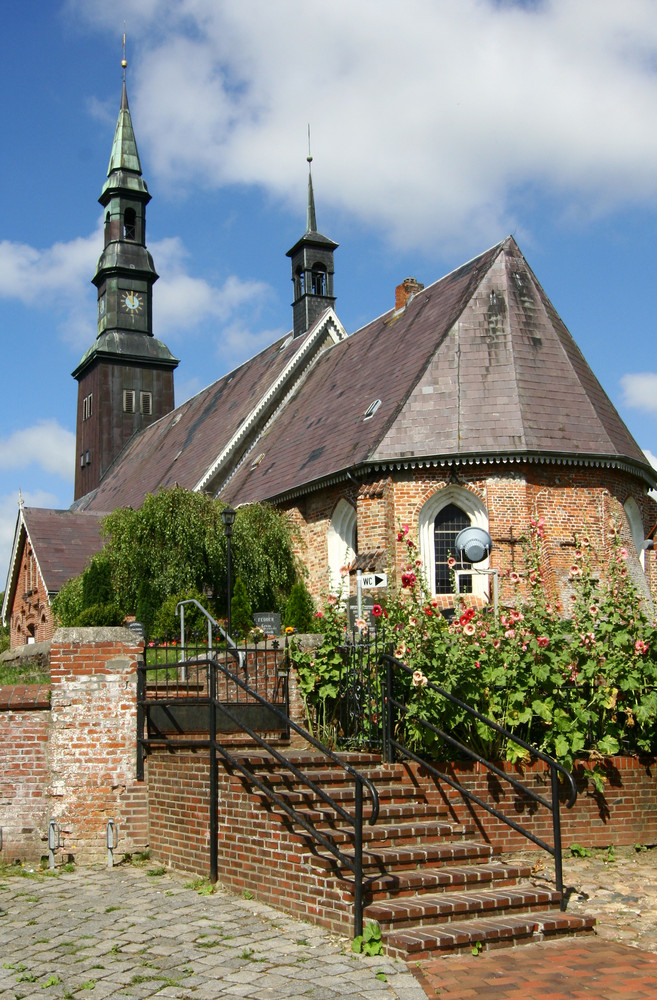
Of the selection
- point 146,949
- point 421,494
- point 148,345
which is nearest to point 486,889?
point 146,949

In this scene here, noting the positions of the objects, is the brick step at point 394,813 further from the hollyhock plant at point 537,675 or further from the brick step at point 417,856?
the hollyhock plant at point 537,675

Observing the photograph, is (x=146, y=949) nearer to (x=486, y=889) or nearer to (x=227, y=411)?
(x=486, y=889)

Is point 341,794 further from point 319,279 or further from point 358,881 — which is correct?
point 319,279

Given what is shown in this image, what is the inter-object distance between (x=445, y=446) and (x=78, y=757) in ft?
39.7

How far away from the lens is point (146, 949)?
604cm

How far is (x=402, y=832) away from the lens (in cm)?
755

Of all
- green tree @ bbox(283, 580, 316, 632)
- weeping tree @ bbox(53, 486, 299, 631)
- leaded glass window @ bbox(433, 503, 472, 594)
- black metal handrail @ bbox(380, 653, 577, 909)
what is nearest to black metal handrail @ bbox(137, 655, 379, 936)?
black metal handrail @ bbox(380, 653, 577, 909)

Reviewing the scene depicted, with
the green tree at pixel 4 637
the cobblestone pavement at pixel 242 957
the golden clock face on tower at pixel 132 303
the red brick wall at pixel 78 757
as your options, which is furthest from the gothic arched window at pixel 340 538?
the golden clock face on tower at pixel 132 303

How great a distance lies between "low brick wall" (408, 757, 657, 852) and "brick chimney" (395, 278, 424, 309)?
19.2 m

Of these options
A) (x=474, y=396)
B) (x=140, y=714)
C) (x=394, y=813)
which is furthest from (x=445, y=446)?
(x=394, y=813)

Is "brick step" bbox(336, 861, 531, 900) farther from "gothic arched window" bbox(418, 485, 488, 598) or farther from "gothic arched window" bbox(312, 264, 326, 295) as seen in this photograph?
"gothic arched window" bbox(312, 264, 326, 295)

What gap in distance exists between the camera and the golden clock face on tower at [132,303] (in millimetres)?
42656

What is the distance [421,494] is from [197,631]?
5.28 metres

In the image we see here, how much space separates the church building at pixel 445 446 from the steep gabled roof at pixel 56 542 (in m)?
0.44
